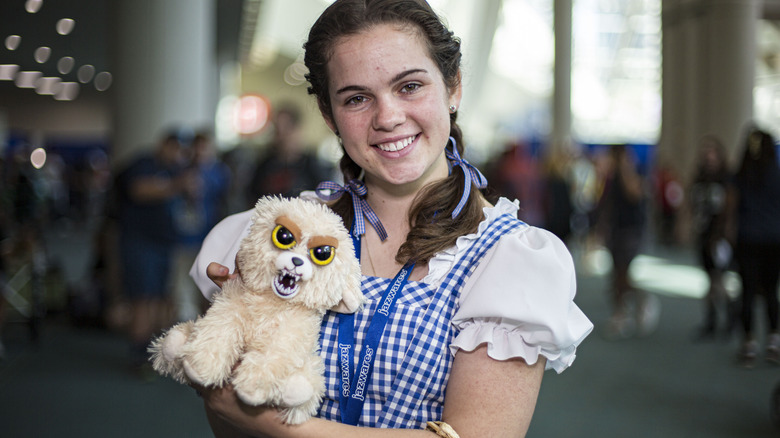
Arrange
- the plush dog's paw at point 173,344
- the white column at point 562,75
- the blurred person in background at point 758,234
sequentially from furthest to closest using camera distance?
the white column at point 562,75 → the blurred person in background at point 758,234 → the plush dog's paw at point 173,344

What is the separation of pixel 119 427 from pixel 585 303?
5.56 metres

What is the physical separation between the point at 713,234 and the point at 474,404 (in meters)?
5.85

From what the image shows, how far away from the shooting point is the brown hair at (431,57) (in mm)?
1361

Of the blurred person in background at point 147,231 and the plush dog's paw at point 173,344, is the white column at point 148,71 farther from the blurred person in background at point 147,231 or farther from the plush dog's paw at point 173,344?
the plush dog's paw at point 173,344

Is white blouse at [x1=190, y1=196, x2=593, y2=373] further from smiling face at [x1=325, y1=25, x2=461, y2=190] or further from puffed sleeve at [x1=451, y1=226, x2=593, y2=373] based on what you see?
smiling face at [x1=325, y1=25, x2=461, y2=190]

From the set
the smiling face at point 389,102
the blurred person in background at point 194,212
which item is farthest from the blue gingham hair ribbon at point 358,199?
the blurred person in background at point 194,212

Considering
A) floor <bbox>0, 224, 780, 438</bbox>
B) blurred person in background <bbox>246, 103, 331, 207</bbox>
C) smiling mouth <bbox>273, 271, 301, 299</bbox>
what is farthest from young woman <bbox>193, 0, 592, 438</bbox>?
blurred person in background <bbox>246, 103, 331, 207</bbox>

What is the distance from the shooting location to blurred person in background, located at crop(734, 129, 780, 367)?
18.3 feet

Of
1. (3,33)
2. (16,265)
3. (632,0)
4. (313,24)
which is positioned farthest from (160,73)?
(632,0)

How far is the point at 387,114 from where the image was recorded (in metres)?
1.33

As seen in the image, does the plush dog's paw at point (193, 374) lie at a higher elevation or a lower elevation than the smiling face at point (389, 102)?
lower

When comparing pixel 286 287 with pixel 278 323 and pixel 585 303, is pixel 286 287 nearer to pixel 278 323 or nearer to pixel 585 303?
pixel 278 323

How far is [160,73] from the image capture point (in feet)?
21.9

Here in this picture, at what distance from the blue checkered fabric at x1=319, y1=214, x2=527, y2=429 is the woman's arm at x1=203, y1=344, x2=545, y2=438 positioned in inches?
2.0
